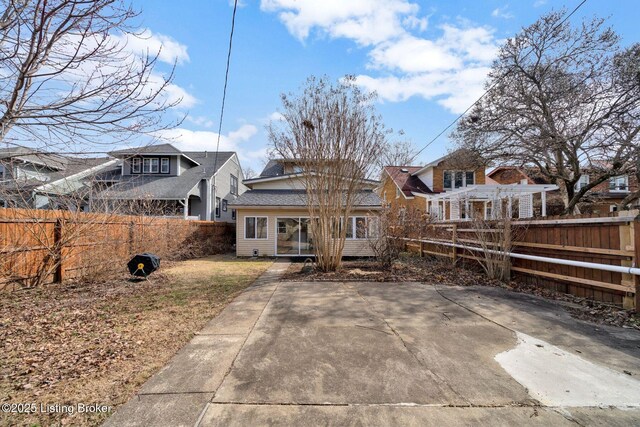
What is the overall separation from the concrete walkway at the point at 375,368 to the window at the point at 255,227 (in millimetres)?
9181

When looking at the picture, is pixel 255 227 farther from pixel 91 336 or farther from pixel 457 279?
pixel 91 336

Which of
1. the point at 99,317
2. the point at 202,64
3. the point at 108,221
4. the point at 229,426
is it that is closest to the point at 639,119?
the point at 202,64

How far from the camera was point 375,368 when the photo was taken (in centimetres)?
313

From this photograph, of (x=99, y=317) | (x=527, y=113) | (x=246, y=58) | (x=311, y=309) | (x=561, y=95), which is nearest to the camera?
(x=99, y=317)

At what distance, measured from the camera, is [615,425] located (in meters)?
2.24

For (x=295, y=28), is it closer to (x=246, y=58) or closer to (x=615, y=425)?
(x=246, y=58)

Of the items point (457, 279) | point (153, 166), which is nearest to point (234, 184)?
point (153, 166)

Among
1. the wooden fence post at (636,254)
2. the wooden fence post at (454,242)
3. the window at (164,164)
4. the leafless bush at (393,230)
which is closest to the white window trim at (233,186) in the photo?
the window at (164,164)

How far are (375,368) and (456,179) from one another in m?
21.3

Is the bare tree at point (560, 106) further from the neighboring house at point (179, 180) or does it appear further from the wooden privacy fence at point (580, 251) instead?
the neighboring house at point (179, 180)

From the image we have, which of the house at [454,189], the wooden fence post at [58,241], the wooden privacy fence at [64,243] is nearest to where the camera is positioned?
the wooden privacy fence at [64,243]

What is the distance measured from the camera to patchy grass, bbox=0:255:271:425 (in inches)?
106

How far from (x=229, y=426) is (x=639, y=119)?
1547cm

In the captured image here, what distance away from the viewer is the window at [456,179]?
2119 centimetres
